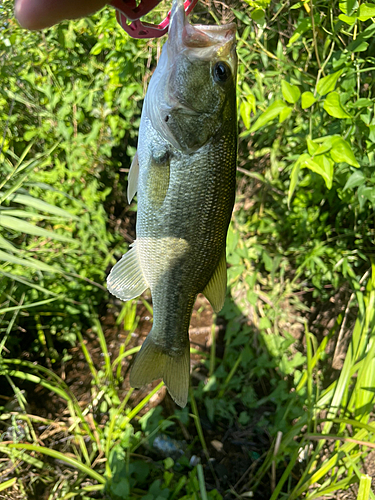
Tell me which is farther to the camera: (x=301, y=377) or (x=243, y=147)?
(x=243, y=147)

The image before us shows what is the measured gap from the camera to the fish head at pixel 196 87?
1.03 metres

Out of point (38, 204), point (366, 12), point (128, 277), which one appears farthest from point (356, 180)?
point (38, 204)

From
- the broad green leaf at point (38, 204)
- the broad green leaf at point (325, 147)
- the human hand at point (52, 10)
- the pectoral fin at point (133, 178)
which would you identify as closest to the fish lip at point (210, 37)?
the human hand at point (52, 10)

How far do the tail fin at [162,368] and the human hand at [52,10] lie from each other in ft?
3.14

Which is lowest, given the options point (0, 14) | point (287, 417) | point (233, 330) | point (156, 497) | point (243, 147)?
point (156, 497)

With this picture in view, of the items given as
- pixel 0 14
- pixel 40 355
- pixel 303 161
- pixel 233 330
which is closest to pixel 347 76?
pixel 303 161

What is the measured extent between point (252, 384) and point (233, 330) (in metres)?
0.41

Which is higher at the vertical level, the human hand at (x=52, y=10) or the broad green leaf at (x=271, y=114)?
the human hand at (x=52, y=10)

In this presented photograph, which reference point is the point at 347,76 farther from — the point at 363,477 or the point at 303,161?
the point at 363,477

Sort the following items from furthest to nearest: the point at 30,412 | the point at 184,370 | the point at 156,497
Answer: the point at 30,412 < the point at 156,497 < the point at 184,370

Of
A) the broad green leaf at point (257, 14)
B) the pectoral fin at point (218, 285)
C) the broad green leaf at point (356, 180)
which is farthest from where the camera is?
the broad green leaf at point (356, 180)

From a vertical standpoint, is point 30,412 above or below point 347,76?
below

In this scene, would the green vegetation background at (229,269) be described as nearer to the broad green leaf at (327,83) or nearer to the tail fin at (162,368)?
the broad green leaf at (327,83)

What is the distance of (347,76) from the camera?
63.2 inches
